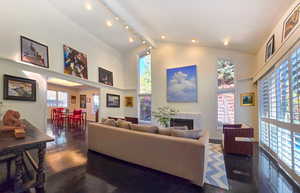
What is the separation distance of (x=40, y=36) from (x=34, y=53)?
0.70 m

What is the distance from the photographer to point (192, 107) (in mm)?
6242

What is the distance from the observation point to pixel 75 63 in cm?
589

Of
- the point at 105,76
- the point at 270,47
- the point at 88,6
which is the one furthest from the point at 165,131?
the point at 105,76

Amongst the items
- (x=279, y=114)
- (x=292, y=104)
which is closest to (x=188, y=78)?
(x=279, y=114)

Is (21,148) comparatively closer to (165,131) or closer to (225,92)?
(165,131)

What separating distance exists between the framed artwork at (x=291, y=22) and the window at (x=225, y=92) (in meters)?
2.88

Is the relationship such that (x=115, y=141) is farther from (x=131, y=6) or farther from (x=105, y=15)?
(x=105, y=15)

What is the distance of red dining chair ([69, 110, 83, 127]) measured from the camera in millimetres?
7531

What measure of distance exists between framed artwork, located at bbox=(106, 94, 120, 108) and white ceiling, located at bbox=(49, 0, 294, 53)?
134 inches

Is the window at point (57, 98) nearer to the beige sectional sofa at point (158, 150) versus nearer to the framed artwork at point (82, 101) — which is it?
the framed artwork at point (82, 101)

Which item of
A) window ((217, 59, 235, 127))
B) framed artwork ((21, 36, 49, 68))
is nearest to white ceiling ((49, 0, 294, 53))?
window ((217, 59, 235, 127))

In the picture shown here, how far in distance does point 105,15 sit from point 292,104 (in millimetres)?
6021

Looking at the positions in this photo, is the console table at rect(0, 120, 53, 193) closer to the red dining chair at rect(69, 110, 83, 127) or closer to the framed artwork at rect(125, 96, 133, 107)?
the red dining chair at rect(69, 110, 83, 127)

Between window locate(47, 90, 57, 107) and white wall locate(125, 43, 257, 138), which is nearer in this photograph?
white wall locate(125, 43, 257, 138)
